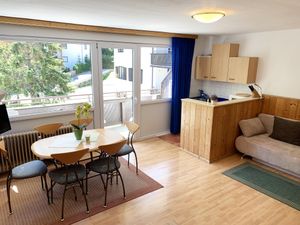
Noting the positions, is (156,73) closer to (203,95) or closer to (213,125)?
(203,95)

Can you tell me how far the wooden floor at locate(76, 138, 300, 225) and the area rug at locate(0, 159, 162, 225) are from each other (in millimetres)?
136

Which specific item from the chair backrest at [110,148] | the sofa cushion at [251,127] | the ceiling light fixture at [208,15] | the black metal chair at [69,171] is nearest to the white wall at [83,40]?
the black metal chair at [69,171]

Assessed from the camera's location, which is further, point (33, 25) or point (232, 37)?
point (232, 37)

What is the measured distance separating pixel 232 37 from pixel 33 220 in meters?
5.05

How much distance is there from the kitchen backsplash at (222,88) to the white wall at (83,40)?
125 cm

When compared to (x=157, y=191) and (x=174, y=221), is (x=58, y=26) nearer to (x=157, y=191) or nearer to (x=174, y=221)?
(x=157, y=191)

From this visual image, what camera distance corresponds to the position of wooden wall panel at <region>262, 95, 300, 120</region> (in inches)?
162

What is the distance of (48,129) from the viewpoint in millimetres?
3486

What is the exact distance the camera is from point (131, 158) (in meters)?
4.20

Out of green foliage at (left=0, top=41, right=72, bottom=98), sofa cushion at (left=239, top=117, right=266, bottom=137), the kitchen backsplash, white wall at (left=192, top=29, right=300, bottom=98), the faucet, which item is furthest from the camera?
the faucet

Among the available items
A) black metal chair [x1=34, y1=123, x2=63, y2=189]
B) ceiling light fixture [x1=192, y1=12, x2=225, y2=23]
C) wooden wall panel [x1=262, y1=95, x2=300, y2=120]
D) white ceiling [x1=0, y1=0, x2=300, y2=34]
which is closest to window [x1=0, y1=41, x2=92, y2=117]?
black metal chair [x1=34, y1=123, x2=63, y2=189]

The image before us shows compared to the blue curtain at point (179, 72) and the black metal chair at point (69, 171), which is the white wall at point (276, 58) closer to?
the blue curtain at point (179, 72)

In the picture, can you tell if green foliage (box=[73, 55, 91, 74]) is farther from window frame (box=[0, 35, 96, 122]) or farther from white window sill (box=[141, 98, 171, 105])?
white window sill (box=[141, 98, 171, 105])

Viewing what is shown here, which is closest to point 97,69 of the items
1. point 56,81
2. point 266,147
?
point 56,81
